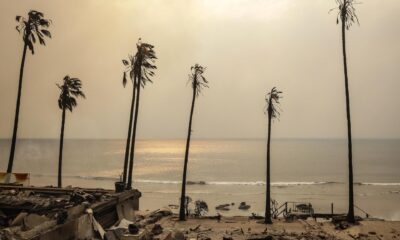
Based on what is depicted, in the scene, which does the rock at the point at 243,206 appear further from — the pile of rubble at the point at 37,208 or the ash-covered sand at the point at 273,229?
the pile of rubble at the point at 37,208

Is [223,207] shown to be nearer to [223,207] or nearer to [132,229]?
[223,207]

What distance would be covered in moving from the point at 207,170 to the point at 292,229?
10210 cm

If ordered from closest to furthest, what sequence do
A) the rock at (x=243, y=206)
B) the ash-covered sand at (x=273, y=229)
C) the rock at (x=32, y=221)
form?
the rock at (x=32, y=221) → the ash-covered sand at (x=273, y=229) → the rock at (x=243, y=206)

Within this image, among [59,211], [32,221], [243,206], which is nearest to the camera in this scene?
[32,221]

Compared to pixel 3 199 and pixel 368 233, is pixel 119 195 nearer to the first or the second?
pixel 3 199

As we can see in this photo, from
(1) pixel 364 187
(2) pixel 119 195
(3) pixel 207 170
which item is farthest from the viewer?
(3) pixel 207 170

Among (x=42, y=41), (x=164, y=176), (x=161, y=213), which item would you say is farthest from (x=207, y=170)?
(x=42, y=41)

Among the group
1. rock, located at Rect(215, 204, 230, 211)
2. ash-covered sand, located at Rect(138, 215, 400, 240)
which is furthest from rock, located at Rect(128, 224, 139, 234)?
rock, located at Rect(215, 204, 230, 211)

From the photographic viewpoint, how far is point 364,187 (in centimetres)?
8769

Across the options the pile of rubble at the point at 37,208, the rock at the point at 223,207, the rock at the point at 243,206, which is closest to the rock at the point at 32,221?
the pile of rubble at the point at 37,208

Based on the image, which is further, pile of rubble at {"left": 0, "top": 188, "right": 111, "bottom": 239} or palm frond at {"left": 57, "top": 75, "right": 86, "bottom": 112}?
palm frond at {"left": 57, "top": 75, "right": 86, "bottom": 112}

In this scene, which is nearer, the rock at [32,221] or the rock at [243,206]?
the rock at [32,221]

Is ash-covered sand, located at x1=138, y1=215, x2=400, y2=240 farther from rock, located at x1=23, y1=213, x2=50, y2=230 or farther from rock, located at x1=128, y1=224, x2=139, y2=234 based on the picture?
rock, located at x1=23, y1=213, x2=50, y2=230

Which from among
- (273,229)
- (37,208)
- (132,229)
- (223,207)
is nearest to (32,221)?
(37,208)
